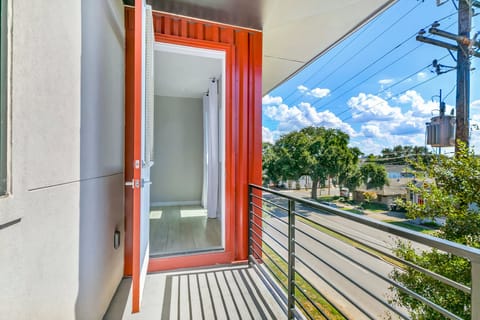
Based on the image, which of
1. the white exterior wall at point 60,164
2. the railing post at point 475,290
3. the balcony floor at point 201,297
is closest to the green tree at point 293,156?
the balcony floor at point 201,297

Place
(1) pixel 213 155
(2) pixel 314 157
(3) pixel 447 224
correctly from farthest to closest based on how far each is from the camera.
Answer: (2) pixel 314 157 < (1) pixel 213 155 < (3) pixel 447 224

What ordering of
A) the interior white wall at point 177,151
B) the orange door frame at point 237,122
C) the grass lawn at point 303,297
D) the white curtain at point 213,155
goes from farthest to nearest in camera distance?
the interior white wall at point 177,151
the white curtain at point 213,155
the orange door frame at point 237,122
the grass lawn at point 303,297

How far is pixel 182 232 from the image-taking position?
9.32 feet

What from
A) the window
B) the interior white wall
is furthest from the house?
the interior white wall

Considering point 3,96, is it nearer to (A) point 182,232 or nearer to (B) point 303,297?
(B) point 303,297

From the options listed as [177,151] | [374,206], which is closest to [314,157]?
[374,206]

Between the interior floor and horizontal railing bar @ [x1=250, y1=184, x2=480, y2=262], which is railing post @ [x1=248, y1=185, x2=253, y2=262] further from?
horizontal railing bar @ [x1=250, y1=184, x2=480, y2=262]

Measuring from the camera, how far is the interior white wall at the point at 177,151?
468 cm

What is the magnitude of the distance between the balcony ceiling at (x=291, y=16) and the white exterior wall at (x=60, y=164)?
717 millimetres

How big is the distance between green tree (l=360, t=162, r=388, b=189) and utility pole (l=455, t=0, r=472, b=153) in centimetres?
273

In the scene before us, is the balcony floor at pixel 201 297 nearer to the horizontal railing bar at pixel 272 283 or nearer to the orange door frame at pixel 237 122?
the horizontal railing bar at pixel 272 283

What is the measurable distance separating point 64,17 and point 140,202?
0.98 meters

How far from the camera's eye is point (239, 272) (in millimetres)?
1987

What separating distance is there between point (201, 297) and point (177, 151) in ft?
11.8
